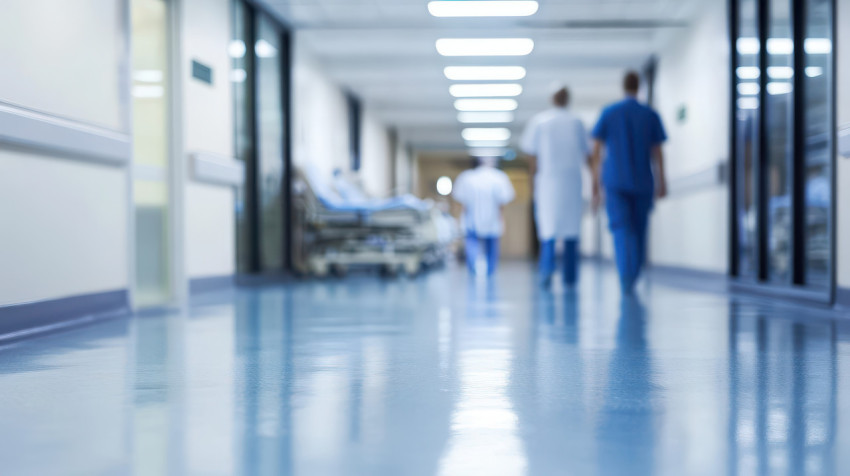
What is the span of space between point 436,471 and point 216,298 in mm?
4564

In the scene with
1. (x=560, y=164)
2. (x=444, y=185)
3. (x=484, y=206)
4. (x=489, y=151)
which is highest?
(x=489, y=151)

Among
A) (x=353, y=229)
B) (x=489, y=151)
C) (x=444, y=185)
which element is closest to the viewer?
(x=353, y=229)

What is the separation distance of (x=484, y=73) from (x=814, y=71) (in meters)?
6.35

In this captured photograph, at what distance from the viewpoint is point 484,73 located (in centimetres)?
1104

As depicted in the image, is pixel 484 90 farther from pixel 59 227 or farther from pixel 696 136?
pixel 59 227

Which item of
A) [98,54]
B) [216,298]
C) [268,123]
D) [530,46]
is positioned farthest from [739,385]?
[530,46]

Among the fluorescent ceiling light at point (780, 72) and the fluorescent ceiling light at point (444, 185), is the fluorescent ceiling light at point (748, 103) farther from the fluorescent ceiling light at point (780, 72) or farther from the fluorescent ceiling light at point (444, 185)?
the fluorescent ceiling light at point (444, 185)

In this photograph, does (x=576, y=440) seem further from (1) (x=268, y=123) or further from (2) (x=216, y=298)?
(1) (x=268, y=123)

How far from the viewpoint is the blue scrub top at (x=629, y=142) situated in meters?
5.64

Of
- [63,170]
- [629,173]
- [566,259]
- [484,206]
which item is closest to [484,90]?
[484,206]

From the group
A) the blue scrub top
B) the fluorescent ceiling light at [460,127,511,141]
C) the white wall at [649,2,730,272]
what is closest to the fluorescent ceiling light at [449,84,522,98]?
the white wall at [649,2,730,272]

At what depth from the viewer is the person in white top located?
9.55 meters

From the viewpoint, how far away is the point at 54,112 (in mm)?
3564

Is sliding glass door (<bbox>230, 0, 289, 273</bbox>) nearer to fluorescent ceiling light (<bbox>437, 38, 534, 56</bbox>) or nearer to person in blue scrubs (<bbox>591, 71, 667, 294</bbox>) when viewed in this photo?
fluorescent ceiling light (<bbox>437, 38, 534, 56</bbox>)
